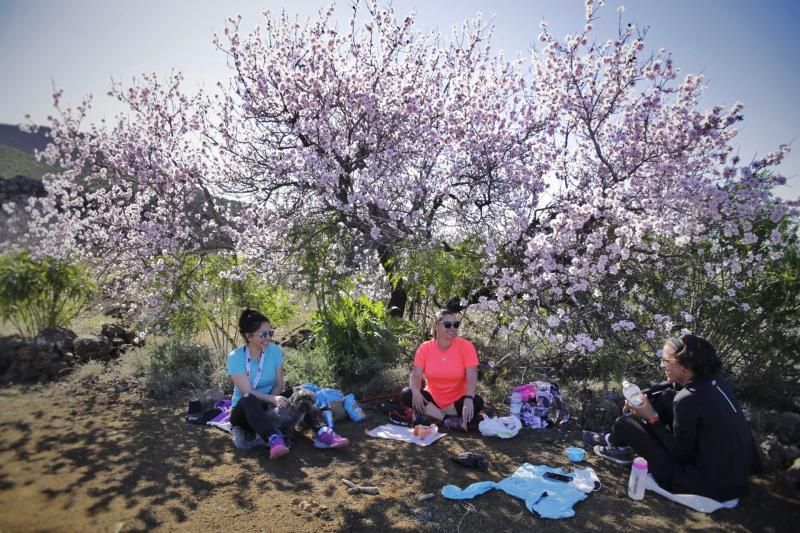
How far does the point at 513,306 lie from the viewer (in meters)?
5.69

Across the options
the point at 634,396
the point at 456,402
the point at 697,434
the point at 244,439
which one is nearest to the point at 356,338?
the point at 456,402

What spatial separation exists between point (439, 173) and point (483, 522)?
486cm

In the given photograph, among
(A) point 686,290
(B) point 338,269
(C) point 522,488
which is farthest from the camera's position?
(B) point 338,269

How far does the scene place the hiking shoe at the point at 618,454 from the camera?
3.78 meters

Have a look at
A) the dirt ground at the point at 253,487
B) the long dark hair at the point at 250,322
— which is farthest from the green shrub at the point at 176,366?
the long dark hair at the point at 250,322

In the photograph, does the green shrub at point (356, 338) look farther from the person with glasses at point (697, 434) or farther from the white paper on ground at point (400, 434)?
the person with glasses at point (697, 434)

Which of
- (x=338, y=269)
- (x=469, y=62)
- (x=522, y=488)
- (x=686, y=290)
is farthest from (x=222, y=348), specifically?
(x=686, y=290)

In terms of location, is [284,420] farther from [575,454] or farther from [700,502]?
[700,502]

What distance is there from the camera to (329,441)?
13.1 feet

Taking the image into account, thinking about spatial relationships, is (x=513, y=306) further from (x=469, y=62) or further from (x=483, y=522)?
(x=469, y=62)

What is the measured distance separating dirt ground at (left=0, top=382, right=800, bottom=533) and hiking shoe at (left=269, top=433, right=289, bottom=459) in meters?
0.09

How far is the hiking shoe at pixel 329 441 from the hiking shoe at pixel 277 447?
321 mm

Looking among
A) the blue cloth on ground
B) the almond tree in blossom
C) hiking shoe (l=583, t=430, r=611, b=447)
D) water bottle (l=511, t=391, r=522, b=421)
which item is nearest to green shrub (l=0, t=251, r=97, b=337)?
the almond tree in blossom

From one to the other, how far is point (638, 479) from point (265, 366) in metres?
2.98
